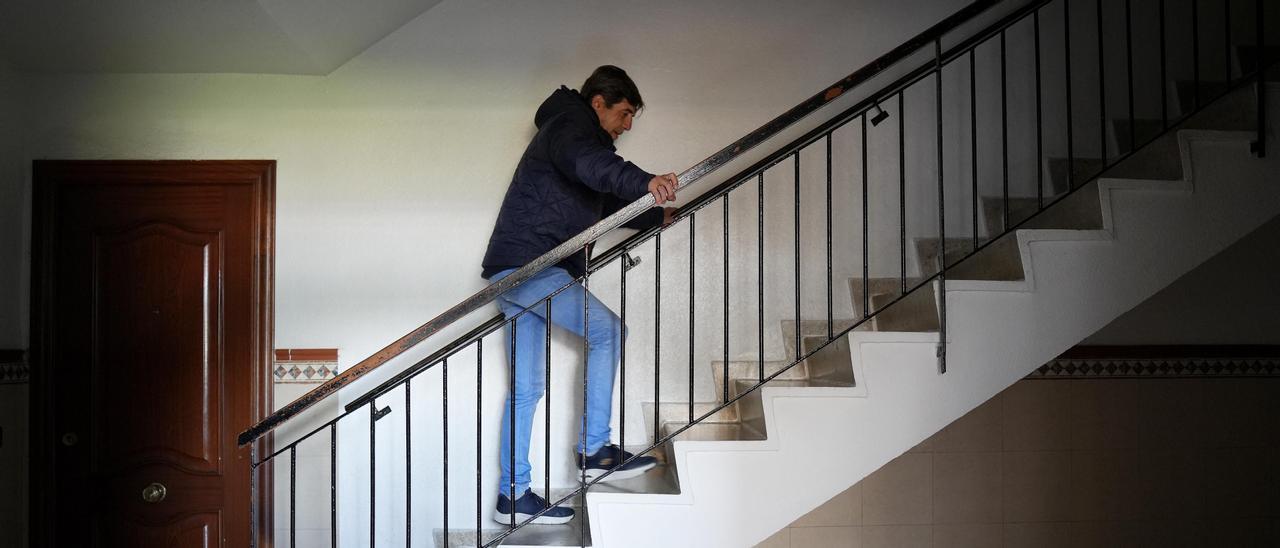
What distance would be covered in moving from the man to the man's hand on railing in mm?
69

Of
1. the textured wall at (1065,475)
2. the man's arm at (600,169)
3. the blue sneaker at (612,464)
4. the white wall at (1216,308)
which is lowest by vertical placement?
the textured wall at (1065,475)

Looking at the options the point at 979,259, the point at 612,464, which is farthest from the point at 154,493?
the point at 979,259

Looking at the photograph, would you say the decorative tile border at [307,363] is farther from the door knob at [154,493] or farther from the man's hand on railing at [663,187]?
the man's hand on railing at [663,187]

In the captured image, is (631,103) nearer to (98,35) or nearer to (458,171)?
(458,171)

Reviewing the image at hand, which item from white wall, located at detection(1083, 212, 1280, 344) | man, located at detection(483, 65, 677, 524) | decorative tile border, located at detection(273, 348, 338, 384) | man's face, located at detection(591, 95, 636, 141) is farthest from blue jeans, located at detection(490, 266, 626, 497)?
white wall, located at detection(1083, 212, 1280, 344)

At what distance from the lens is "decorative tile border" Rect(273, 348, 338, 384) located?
3.47 m

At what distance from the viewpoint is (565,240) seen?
9.26 feet

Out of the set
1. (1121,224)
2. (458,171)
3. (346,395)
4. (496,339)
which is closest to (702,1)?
(458,171)

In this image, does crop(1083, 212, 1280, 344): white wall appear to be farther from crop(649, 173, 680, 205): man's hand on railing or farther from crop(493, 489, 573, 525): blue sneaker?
crop(493, 489, 573, 525): blue sneaker

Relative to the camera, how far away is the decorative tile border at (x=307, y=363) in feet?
11.4

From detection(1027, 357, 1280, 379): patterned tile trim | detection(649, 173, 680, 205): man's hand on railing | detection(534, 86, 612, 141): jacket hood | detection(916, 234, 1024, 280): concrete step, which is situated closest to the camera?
detection(649, 173, 680, 205): man's hand on railing

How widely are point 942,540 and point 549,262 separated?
223 cm

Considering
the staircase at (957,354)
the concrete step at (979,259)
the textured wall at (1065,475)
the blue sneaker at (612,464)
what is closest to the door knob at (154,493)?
the blue sneaker at (612,464)

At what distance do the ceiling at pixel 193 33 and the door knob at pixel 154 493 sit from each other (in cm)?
160
